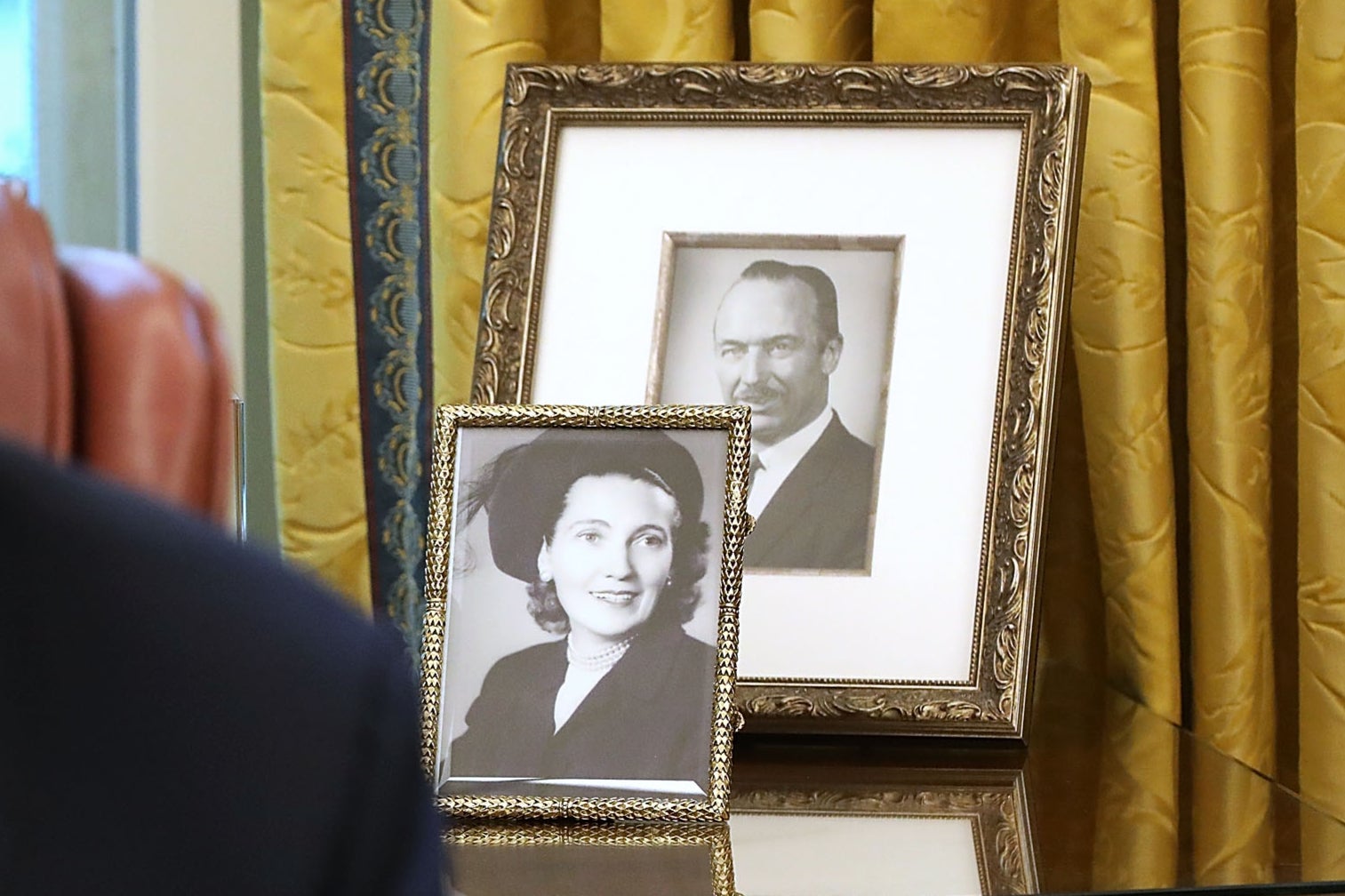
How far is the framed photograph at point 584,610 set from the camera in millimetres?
759

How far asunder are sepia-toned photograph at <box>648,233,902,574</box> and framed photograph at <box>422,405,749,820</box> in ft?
0.52

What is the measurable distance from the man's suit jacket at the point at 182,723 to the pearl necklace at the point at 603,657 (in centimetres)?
51

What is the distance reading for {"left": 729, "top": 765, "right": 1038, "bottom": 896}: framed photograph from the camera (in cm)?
69

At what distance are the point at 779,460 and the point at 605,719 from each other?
263 millimetres

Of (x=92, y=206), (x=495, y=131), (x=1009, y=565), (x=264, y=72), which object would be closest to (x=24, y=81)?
(x=92, y=206)

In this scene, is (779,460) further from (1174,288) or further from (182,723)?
(182,723)

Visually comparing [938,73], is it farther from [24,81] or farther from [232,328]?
[24,81]

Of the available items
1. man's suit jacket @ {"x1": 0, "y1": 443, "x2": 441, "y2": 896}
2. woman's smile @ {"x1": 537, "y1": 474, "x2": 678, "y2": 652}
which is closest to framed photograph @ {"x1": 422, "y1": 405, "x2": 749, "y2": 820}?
woman's smile @ {"x1": 537, "y1": 474, "x2": 678, "y2": 652}

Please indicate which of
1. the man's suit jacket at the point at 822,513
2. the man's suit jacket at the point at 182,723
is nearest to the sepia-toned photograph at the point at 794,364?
the man's suit jacket at the point at 822,513

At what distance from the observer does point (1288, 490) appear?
1.09 metres

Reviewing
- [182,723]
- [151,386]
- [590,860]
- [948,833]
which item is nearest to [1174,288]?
[948,833]

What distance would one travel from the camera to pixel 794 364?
99 cm

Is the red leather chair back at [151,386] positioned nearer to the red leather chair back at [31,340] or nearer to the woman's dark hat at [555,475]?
the red leather chair back at [31,340]

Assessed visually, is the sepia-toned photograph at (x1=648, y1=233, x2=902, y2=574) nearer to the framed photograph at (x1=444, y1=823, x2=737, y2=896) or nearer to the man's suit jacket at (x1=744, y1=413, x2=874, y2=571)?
the man's suit jacket at (x1=744, y1=413, x2=874, y2=571)
